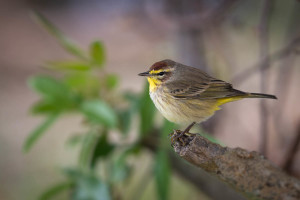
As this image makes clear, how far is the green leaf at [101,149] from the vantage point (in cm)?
312

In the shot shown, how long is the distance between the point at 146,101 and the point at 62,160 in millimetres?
2625

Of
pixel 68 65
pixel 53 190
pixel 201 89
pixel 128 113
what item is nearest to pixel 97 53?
pixel 68 65

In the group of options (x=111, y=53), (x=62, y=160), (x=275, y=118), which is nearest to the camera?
(x=275, y=118)

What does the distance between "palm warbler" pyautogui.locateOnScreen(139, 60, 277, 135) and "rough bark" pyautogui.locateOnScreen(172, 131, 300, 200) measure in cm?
59

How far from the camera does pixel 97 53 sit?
2.88 meters

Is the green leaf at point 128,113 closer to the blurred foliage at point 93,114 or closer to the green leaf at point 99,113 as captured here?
the blurred foliage at point 93,114

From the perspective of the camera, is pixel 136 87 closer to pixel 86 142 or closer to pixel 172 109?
pixel 86 142

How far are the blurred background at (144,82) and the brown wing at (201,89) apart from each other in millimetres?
283

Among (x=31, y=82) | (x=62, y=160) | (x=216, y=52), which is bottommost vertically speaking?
(x=62, y=160)

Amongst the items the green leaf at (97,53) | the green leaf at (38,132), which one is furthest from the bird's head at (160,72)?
the green leaf at (38,132)

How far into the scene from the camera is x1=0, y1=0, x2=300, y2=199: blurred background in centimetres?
326

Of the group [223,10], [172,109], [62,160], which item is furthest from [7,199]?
[223,10]

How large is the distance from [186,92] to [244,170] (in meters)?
0.92

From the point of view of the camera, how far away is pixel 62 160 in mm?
5180
